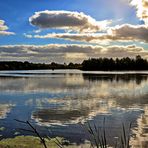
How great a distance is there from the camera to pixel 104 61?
137 metres

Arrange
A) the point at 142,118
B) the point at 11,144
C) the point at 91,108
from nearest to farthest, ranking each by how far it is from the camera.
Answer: the point at 11,144, the point at 142,118, the point at 91,108

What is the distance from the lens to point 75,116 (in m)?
17.7

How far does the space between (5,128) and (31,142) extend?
94.4 inches

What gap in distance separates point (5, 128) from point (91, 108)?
7.34 meters

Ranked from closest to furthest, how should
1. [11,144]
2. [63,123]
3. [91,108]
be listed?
[11,144], [63,123], [91,108]

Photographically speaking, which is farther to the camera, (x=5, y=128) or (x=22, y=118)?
(x=22, y=118)

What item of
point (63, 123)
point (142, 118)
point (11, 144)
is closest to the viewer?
point (11, 144)

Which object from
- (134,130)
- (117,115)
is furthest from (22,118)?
(134,130)

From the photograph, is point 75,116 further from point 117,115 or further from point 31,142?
point 31,142

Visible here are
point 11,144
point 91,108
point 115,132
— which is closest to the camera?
point 11,144

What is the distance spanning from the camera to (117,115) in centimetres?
1803

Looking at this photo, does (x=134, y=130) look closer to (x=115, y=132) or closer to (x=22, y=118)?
(x=115, y=132)

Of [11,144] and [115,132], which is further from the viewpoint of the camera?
[115,132]

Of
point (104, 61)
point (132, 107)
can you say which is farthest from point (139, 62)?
point (132, 107)
